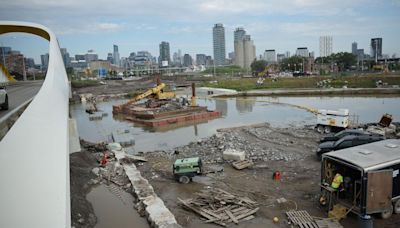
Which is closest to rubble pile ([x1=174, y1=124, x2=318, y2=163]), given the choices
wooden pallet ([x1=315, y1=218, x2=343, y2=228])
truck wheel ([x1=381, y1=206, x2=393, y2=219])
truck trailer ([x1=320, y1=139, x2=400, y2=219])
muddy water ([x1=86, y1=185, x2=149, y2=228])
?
muddy water ([x1=86, y1=185, x2=149, y2=228])

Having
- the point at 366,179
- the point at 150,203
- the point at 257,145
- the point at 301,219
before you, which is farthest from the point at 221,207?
the point at 257,145

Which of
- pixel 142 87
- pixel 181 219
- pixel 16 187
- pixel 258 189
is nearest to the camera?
pixel 16 187

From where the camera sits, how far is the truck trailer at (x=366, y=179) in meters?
8.54

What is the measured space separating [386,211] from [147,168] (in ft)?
35.0

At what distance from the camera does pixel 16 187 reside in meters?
3.68

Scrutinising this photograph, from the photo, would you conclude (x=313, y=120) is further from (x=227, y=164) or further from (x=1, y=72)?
(x=1, y=72)

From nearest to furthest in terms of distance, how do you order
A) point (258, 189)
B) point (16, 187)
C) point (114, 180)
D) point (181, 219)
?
point (16, 187)
point (181, 219)
point (258, 189)
point (114, 180)

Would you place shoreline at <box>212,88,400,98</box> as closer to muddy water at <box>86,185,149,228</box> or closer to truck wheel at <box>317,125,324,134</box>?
truck wheel at <box>317,125,324,134</box>

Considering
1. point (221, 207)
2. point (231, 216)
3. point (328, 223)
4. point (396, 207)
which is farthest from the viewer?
point (221, 207)

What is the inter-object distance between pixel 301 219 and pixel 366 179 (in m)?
2.31

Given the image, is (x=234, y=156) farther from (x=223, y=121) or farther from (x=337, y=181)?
(x=223, y=121)

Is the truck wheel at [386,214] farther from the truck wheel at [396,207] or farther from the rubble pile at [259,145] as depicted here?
the rubble pile at [259,145]

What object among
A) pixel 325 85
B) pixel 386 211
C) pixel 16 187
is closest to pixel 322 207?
pixel 386 211

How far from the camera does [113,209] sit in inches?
454
